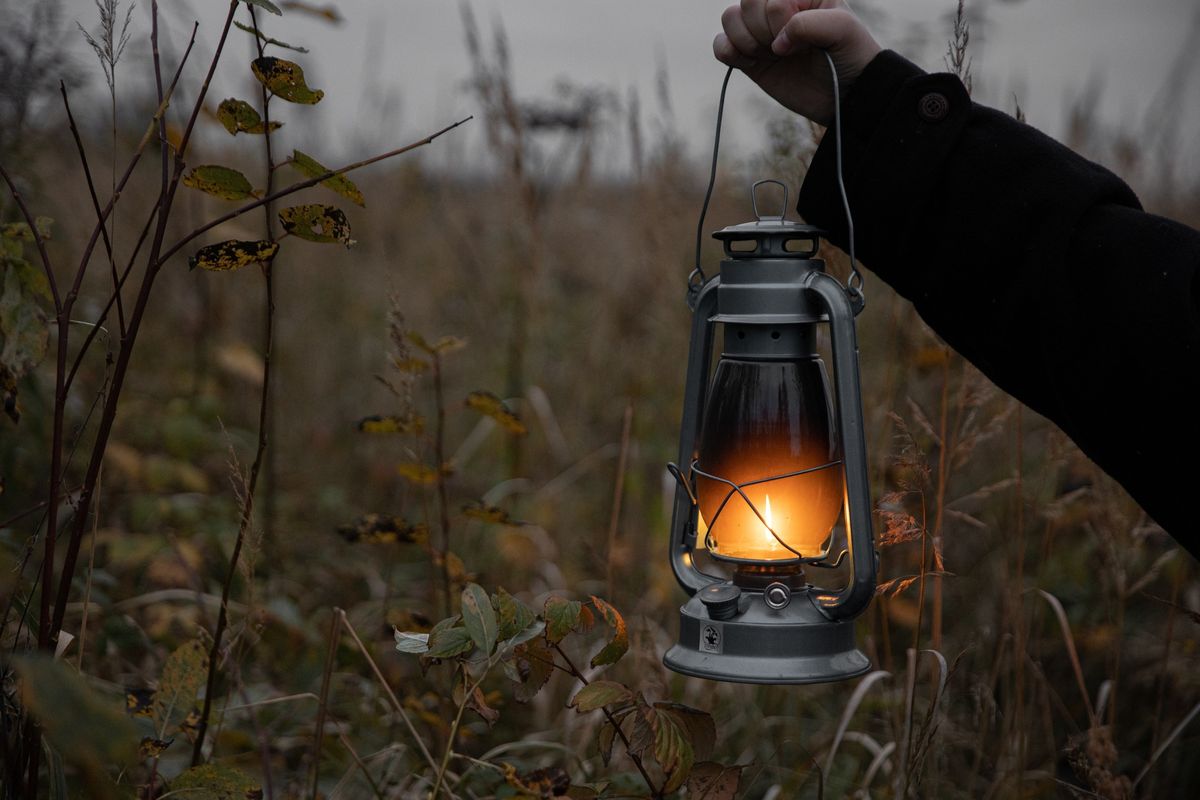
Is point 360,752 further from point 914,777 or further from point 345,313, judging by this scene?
point 345,313

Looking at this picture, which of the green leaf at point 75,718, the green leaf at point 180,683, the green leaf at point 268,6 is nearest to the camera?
the green leaf at point 75,718

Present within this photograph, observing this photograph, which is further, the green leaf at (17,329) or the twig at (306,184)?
the green leaf at (17,329)

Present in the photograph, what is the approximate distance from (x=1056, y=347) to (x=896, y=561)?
1.38m

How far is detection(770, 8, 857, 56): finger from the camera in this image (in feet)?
3.73

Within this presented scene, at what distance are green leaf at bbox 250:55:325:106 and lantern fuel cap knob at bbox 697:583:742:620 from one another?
0.72 meters

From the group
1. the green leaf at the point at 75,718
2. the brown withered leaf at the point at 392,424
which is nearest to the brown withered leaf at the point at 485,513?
the brown withered leaf at the point at 392,424

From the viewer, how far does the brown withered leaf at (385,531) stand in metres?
1.57

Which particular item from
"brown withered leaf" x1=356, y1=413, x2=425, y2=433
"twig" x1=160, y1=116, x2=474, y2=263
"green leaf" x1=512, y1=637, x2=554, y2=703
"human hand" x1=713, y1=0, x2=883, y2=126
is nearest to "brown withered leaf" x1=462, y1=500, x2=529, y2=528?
"brown withered leaf" x1=356, y1=413, x2=425, y2=433

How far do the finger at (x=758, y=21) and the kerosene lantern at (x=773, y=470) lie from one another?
0.76 feet

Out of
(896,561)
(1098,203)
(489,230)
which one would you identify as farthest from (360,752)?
(489,230)

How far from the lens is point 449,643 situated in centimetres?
109

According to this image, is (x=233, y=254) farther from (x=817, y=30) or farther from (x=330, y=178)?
(x=817, y=30)

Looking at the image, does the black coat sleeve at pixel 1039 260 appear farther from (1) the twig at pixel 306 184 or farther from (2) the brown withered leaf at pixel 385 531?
(2) the brown withered leaf at pixel 385 531

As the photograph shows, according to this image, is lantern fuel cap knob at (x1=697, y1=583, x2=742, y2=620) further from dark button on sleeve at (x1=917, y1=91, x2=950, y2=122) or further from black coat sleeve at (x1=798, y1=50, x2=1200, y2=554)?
dark button on sleeve at (x1=917, y1=91, x2=950, y2=122)
